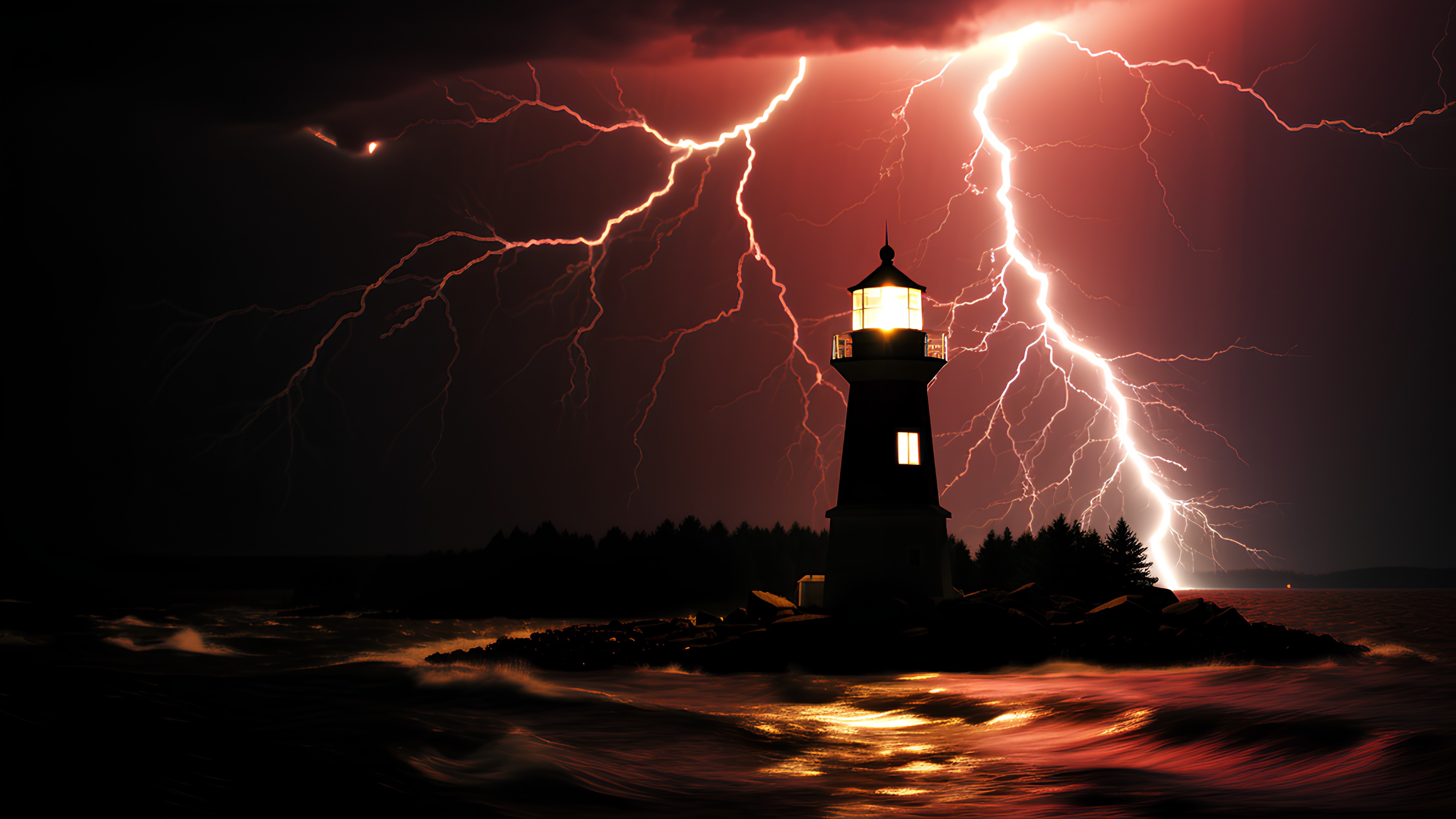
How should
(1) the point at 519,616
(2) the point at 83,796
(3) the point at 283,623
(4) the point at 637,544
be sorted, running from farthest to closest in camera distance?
(4) the point at 637,544 < (1) the point at 519,616 < (3) the point at 283,623 < (2) the point at 83,796

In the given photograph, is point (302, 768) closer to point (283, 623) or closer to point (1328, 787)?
point (1328, 787)

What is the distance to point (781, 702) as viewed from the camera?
1719cm

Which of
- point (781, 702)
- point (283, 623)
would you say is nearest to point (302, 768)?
point (781, 702)

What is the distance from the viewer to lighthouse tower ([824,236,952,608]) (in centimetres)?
2148

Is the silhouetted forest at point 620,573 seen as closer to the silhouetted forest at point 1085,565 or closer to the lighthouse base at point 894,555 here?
the silhouetted forest at point 1085,565

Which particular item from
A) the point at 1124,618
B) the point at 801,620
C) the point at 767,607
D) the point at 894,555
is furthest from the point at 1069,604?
the point at 801,620

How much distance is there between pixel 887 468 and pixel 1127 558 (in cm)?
1374

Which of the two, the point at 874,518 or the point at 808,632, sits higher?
the point at 874,518

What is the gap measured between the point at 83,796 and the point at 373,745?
173 inches

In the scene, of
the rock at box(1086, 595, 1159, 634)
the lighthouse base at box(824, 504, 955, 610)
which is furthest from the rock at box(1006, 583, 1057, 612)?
the lighthouse base at box(824, 504, 955, 610)

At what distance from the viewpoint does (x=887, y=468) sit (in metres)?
21.6

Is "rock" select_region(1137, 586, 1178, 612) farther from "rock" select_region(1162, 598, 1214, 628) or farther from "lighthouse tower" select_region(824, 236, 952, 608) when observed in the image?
"lighthouse tower" select_region(824, 236, 952, 608)

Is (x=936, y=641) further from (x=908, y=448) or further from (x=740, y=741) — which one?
(x=740, y=741)

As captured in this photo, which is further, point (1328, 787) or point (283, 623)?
point (283, 623)
